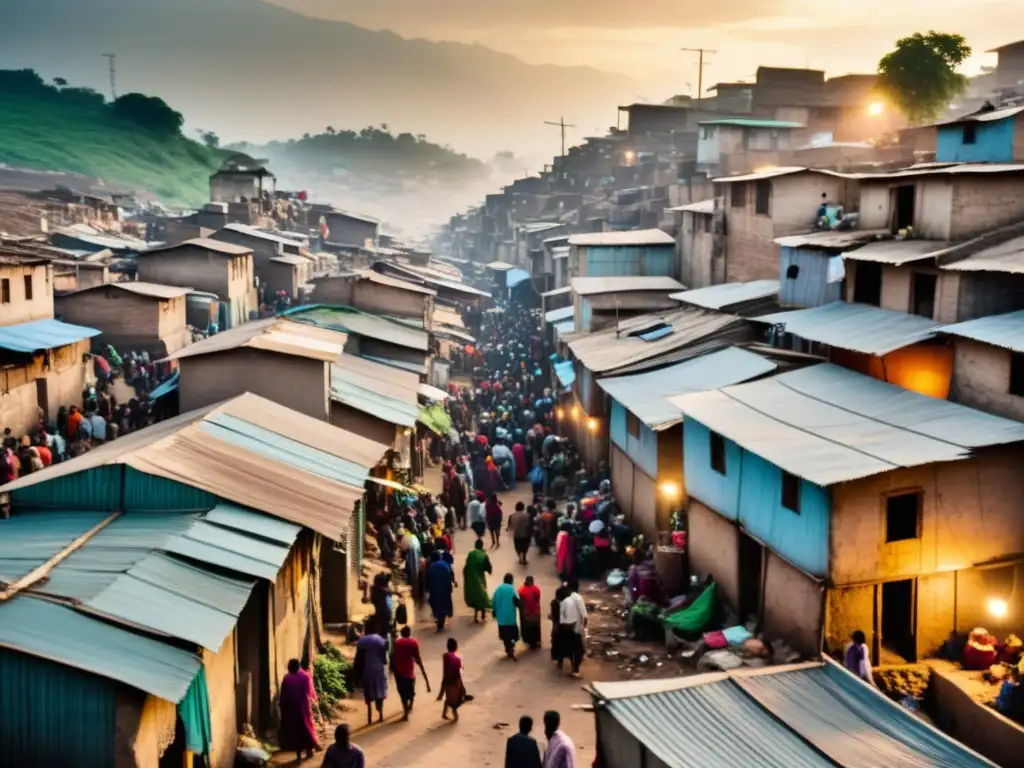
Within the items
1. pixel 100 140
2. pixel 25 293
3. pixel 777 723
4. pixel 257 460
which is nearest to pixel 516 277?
pixel 25 293

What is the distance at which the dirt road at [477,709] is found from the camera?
1418 centimetres

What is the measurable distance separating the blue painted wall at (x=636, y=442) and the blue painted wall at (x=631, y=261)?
42.5 feet

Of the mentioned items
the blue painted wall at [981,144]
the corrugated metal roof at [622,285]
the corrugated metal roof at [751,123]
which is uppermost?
the corrugated metal roof at [751,123]

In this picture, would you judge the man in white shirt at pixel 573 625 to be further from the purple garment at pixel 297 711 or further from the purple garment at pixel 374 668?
the purple garment at pixel 297 711

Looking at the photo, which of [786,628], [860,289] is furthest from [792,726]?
[860,289]

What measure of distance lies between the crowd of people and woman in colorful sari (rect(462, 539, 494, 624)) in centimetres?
990

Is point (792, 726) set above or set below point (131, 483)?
below

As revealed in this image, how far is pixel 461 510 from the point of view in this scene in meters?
26.1

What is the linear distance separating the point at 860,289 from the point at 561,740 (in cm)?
1416

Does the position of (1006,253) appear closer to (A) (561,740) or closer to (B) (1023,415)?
(B) (1023,415)

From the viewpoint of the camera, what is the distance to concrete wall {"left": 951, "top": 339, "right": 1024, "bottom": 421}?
16.6 m

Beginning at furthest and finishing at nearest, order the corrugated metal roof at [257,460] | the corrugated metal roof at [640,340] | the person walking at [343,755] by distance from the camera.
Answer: the corrugated metal roof at [640,340] → the corrugated metal roof at [257,460] → the person walking at [343,755]

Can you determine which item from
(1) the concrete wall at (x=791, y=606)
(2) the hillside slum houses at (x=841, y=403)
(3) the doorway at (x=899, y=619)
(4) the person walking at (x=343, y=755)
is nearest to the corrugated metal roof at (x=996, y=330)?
(2) the hillside slum houses at (x=841, y=403)

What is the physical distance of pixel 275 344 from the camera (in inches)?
830
